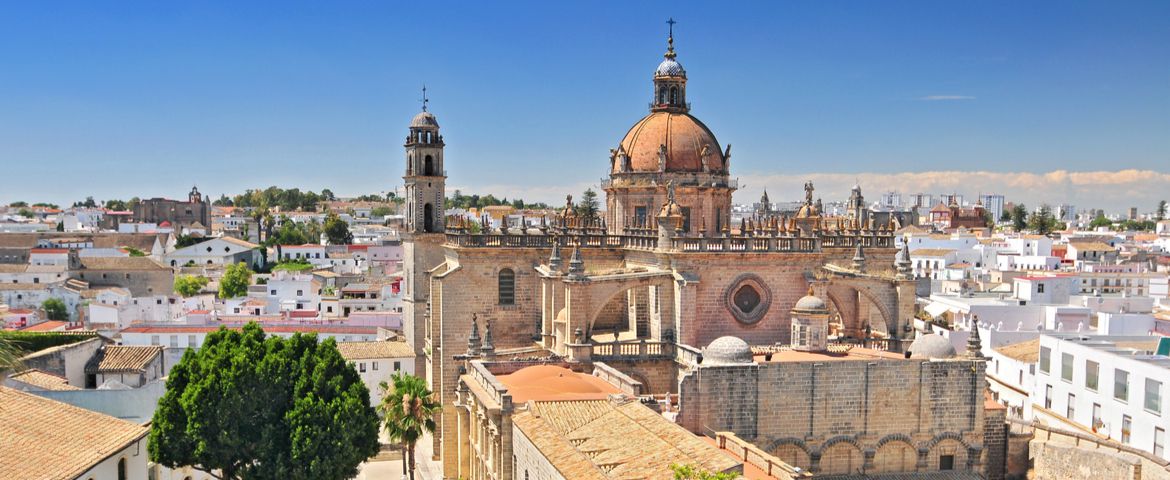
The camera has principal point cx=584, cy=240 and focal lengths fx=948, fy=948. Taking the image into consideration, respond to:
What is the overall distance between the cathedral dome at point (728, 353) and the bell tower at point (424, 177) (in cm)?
1622

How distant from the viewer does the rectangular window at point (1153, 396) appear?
96.7ft

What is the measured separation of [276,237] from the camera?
121 m

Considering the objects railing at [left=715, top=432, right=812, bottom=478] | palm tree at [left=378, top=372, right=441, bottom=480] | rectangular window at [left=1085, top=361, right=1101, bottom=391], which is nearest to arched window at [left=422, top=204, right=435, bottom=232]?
palm tree at [left=378, top=372, right=441, bottom=480]

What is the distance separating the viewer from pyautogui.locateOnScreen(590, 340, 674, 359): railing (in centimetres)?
2973

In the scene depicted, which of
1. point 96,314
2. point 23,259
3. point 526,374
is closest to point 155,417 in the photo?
point 526,374

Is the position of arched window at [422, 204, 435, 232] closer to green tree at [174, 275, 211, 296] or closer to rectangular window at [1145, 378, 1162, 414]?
rectangular window at [1145, 378, 1162, 414]

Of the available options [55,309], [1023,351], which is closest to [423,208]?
[1023,351]

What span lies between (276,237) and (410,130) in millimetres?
88291

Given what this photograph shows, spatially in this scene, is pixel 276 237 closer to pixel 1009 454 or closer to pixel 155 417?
pixel 155 417

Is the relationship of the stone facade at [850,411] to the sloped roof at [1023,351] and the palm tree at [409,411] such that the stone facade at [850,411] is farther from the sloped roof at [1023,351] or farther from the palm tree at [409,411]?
the sloped roof at [1023,351]

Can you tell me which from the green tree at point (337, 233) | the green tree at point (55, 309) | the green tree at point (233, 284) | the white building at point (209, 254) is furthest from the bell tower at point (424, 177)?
the green tree at point (337, 233)

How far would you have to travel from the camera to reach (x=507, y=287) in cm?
3375

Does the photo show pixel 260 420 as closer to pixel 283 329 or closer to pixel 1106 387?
pixel 283 329

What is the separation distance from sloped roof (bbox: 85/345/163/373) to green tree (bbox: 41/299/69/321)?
75.6 feet
